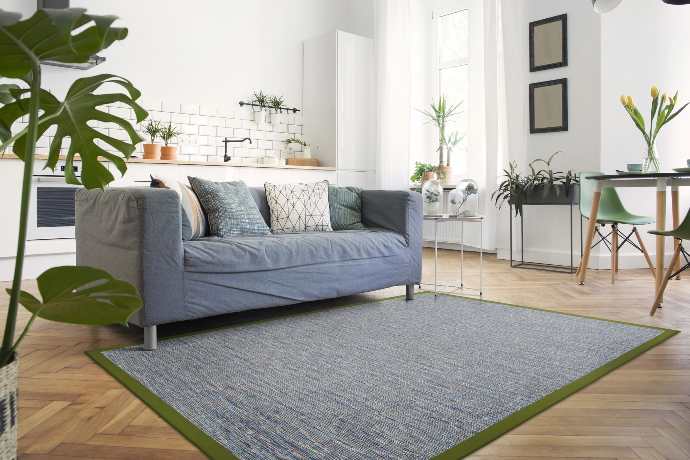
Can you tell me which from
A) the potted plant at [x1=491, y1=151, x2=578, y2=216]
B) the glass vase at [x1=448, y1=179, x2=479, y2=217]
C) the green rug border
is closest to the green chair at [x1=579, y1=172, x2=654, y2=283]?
the potted plant at [x1=491, y1=151, x2=578, y2=216]

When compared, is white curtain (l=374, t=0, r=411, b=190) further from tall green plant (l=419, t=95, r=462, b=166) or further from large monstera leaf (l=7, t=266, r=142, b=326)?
large monstera leaf (l=7, t=266, r=142, b=326)

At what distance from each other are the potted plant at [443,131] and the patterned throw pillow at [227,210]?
11.2ft

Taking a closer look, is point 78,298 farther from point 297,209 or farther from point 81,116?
point 297,209

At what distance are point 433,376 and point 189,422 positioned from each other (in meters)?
0.89

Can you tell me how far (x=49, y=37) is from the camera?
3.18 feet

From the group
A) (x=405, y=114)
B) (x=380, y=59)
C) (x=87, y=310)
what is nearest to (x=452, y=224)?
(x=405, y=114)

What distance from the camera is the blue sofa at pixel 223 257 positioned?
2.49 m

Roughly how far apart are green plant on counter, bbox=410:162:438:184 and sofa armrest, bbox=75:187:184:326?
169 inches

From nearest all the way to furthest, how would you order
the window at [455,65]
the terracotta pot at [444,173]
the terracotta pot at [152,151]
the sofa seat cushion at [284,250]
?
the sofa seat cushion at [284,250], the terracotta pot at [152,151], the terracotta pot at [444,173], the window at [455,65]

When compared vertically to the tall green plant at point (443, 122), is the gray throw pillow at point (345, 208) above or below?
below

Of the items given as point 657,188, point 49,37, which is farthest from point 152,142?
point 49,37

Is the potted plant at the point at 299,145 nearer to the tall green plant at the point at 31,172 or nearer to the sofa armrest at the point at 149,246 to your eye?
the sofa armrest at the point at 149,246

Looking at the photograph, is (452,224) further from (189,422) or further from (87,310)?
(87,310)

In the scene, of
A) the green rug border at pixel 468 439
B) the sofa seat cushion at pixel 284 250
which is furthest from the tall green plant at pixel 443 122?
the green rug border at pixel 468 439
